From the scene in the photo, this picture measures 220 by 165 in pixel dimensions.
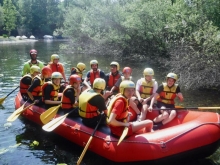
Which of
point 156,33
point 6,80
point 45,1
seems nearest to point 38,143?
point 6,80

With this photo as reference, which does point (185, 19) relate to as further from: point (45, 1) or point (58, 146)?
point (45, 1)

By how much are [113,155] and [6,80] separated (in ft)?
30.7

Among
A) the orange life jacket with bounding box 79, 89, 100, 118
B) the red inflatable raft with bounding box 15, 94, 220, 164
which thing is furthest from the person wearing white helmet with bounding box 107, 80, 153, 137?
the orange life jacket with bounding box 79, 89, 100, 118

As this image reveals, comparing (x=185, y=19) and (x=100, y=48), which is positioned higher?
(x=185, y=19)

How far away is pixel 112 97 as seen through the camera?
686 centimetres

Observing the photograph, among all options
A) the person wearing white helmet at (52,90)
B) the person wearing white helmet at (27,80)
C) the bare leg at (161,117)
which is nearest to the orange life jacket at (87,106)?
the person wearing white helmet at (52,90)

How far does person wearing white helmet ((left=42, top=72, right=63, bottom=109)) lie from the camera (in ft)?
22.3

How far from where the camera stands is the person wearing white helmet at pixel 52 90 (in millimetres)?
6785

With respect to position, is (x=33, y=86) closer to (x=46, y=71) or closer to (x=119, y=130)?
(x=46, y=71)

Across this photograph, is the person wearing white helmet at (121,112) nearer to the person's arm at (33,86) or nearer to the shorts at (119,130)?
the shorts at (119,130)

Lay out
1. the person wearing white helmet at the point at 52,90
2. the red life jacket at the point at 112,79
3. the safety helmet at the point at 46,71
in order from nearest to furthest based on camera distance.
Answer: the person wearing white helmet at the point at 52,90
the safety helmet at the point at 46,71
the red life jacket at the point at 112,79

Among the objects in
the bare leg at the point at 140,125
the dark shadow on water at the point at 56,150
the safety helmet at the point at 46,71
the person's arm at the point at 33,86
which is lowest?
the dark shadow on water at the point at 56,150

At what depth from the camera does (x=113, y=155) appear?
525cm

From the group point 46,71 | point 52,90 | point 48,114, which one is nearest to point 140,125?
point 48,114
